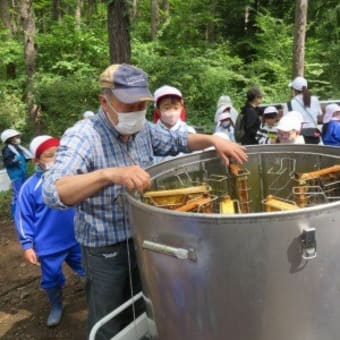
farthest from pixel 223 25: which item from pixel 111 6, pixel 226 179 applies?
pixel 226 179

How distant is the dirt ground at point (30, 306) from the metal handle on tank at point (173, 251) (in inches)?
103

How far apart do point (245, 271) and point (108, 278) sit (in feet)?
3.60

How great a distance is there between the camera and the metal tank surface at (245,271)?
1477 millimetres

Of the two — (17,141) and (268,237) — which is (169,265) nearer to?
(268,237)

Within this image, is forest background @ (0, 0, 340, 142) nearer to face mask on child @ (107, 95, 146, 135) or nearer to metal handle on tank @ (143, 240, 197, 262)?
face mask on child @ (107, 95, 146, 135)

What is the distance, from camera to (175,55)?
47.8 feet

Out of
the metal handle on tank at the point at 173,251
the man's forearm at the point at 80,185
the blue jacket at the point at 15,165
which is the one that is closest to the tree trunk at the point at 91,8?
the blue jacket at the point at 15,165

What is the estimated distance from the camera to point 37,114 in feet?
41.0

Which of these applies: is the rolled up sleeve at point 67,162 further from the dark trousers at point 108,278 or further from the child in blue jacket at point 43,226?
the child in blue jacket at point 43,226

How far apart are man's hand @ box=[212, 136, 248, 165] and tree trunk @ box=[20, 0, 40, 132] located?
34.3 ft

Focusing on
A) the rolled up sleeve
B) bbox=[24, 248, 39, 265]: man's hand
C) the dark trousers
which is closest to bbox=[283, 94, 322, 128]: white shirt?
bbox=[24, 248, 39, 265]: man's hand

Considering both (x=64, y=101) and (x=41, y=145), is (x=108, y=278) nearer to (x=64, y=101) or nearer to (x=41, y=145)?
(x=41, y=145)

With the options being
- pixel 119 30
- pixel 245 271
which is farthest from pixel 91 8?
pixel 245 271

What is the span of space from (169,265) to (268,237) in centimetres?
36
